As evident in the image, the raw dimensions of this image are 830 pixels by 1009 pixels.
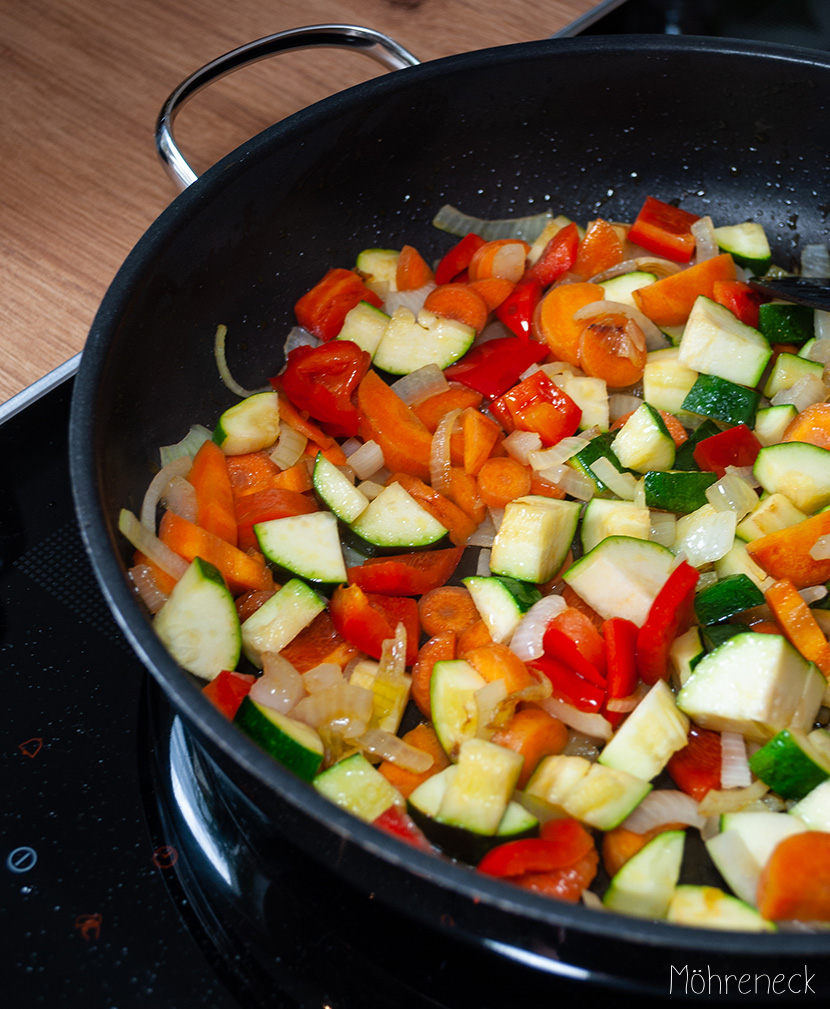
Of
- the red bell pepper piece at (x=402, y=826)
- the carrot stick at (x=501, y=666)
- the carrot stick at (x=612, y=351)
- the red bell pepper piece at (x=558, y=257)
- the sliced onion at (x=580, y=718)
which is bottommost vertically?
the red bell pepper piece at (x=402, y=826)

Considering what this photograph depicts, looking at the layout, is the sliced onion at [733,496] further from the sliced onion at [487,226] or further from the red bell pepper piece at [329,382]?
the sliced onion at [487,226]

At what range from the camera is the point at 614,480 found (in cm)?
182

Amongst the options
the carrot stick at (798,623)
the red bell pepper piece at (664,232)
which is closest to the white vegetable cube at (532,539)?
the carrot stick at (798,623)

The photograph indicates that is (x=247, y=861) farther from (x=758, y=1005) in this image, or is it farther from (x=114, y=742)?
(x=758, y=1005)

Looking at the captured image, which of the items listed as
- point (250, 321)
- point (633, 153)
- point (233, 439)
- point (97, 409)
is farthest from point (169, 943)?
point (633, 153)

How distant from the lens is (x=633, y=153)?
2.26 meters

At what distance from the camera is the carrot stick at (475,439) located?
6.05 feet

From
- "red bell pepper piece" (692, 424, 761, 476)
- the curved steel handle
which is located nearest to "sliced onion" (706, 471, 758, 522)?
"red bell pepper piece" (692, 424, 761, 476)

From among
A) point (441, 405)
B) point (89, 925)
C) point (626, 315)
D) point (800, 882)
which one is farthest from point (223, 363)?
point (800, 882)

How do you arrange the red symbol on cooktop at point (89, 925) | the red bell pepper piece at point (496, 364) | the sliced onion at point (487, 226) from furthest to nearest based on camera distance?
the sliced onion at point (487, 226), the red bell pepper piece at point (496, 364), the red symbol on cooktop at point (89, 925)

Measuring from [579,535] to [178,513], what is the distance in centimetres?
84

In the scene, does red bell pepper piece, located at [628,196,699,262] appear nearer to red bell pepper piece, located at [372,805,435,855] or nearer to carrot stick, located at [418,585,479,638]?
carrot stick, located at [418,585,479,638]

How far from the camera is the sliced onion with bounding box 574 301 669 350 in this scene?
2.01 metres

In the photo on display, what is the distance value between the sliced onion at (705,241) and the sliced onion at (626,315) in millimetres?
246
